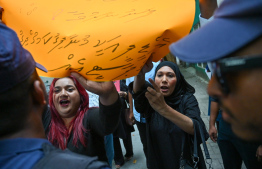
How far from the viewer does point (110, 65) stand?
1485 mm

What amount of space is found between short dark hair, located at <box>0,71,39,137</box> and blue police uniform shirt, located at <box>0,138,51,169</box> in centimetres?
6

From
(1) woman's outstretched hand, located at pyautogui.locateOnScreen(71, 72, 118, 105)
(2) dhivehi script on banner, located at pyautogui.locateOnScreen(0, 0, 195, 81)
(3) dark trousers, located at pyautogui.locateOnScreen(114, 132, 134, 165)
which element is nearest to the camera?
(2) dhivehi script on banner, located at pyautogui.locateOnScreen(0, 0, 195, 81)

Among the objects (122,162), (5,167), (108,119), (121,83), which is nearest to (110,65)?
(108,119)

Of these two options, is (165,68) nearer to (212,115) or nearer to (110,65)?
(212,115)

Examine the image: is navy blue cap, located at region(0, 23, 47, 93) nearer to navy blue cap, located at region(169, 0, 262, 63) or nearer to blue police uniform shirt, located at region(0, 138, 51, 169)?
blue police uniform shirt, located at region(0, 138, 51, 169)

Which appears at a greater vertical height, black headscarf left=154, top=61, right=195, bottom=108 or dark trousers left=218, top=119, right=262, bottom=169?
black headscarf left=154, top=61, right=195, bottom=108

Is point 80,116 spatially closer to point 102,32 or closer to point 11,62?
point 102,32

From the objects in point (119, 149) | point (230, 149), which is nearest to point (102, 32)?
point (230, 149)

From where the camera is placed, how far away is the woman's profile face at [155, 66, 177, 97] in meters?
2.61

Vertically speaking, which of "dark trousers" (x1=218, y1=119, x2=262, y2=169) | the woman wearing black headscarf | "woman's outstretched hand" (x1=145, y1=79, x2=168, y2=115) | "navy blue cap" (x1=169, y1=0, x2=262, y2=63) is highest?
"navy blue cap" (x1=169, y1=0, x2=262, y2=63)

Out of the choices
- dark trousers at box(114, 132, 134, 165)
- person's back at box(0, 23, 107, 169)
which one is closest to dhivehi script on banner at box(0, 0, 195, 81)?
person's back at box(0, 23, 107, 169)

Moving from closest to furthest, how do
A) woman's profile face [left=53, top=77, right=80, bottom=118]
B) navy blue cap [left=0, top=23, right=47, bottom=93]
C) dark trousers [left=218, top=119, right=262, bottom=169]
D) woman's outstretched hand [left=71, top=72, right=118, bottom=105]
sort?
navy blue cap [left=0, top=23, right=47, bottom=93] → woman's outstretched hand [left=71, top=72, right=118, bottom=105] → woman's profile face [left=53, top=77, right=80, bottom=118] → dark trousers [left=218, top=119, right=262, bottom=169]

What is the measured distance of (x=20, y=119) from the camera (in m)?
1.00

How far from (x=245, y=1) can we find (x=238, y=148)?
220cm
